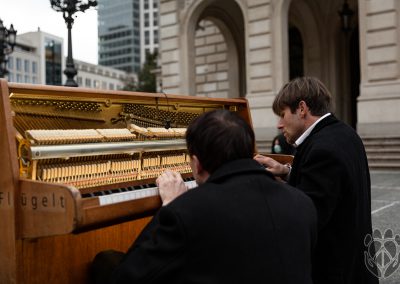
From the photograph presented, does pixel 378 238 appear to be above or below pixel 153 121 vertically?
below

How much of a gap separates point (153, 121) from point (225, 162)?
220cm

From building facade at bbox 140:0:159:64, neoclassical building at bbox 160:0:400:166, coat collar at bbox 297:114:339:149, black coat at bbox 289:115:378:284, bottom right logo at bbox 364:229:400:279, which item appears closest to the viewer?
black coat at bbox 289:115:378:284

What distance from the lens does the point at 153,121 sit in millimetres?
3951

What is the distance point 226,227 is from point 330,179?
3.61 feet

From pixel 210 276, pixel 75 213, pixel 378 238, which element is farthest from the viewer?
pixel 378 238

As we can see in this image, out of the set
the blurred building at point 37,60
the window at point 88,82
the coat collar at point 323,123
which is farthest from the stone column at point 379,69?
the window at point 88,82

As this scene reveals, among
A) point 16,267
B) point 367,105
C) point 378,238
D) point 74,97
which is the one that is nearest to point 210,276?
point 16,267

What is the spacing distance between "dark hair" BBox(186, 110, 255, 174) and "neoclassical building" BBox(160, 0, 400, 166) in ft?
38.7

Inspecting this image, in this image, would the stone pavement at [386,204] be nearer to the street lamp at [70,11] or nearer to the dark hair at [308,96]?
the dark hair at [308,96]

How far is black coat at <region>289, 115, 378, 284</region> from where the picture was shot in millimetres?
2582

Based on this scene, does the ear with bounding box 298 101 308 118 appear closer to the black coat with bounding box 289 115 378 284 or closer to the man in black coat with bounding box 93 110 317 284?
the black coat with bounding box 289 115 378 284

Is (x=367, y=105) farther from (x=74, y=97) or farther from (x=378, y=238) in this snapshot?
(x=74, y=97)

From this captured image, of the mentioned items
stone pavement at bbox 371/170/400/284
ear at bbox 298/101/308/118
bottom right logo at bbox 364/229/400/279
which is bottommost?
bottom right logo at bbox 364/229/400/279

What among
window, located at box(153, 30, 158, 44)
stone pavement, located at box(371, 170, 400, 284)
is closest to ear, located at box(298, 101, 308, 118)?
stone pavement, located at box(371, 170, 400, 284)
